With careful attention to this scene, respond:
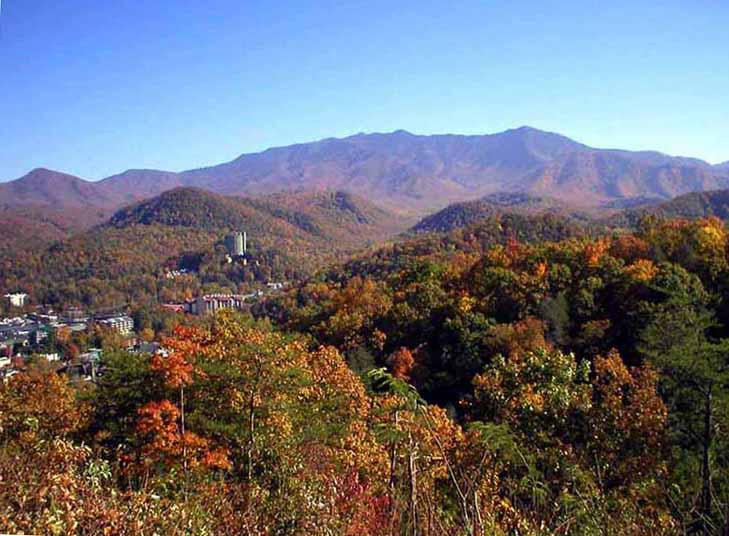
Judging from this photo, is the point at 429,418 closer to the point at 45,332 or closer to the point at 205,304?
the point at 45,332

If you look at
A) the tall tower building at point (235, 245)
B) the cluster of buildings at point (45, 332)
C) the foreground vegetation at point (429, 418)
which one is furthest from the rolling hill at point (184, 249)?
the foreground vegetation at point (429, 418)

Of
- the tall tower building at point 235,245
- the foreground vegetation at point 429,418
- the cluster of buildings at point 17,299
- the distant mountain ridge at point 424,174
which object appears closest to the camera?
the foreground vegetation at point 429,418

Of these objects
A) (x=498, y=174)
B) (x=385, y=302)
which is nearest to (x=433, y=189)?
(x=498, y=174)

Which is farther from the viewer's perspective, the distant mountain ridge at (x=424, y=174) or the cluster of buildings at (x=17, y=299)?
the distant mountain ridge at (x=424, y=174)

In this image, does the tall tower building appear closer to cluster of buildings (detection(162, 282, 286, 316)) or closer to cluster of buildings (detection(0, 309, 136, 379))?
cluster of buildings (detection(162, 282, 286, 316))

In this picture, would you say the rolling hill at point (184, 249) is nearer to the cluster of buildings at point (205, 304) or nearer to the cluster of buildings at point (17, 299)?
the cluster of buildings at point (17, 299)

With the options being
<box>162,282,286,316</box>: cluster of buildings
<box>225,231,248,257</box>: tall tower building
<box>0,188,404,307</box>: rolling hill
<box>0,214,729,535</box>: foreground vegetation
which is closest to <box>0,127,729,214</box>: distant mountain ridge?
<box>0,188,404,307</box>: rolling hill
